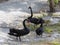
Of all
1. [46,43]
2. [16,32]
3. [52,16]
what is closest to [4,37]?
[16,32]

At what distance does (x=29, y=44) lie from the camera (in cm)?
933

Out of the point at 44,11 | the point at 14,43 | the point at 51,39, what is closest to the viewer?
the point at 14,43

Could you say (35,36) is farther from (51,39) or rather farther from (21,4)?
(21,4)

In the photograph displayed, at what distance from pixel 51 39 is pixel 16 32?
4.66 feet

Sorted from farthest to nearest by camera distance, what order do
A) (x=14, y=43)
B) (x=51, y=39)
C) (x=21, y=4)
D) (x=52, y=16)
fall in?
(x=21, y=4), (x=52, y=16), (x=51, y=39), (x=14, y=43)

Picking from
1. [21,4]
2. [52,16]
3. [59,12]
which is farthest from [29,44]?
[21,4]

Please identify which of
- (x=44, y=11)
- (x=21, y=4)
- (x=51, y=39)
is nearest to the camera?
(x=51, y=39)

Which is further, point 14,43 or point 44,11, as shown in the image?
point 44,11

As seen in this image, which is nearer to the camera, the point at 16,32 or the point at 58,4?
the point at 16,32

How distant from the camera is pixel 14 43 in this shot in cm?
930

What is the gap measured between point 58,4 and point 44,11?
235 centimetres

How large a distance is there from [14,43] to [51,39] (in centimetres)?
151

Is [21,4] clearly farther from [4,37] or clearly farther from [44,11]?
[4,37]

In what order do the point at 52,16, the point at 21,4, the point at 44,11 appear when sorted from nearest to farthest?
1. the point at 52,16
2. the point at 44,11
3. the point at 21,4
